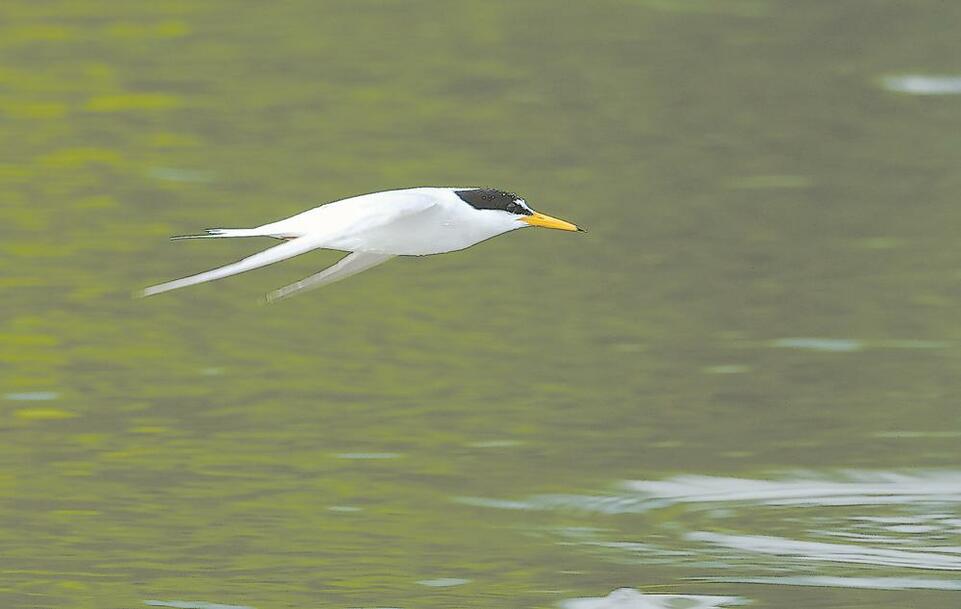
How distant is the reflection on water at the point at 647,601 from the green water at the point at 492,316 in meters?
0.15

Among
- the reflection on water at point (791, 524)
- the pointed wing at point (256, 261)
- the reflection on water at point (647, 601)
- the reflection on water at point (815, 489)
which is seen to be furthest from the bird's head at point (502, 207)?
the reflection on water at point (815, 489)

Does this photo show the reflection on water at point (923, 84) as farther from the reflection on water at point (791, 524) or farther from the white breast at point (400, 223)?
the white breast at point (400, 223)

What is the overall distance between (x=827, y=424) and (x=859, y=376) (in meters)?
0.80

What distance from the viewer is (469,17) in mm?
19688

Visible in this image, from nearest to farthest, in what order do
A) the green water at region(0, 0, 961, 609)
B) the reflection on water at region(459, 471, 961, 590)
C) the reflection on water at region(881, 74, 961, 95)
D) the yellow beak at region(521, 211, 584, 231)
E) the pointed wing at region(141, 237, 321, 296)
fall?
the pointed wing at region(141, 237, 321, 296) < the yellow beak at region(521, 211, 584, 231) < the reflection on water at region(459, 471, 961, 590) < the green water at region(0, 0, 961, 609) < the reflection on water at region(881, 74, 961, 95)

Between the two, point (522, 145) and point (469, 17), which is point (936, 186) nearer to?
point (522, 145)

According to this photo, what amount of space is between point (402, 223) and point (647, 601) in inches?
81.3

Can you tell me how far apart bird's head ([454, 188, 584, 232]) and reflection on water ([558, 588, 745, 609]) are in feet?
5.41

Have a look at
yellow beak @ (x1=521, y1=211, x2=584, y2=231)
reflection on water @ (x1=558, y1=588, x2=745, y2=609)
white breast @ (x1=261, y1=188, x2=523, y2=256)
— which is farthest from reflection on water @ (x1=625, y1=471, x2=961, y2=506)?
white breast @ (x1=261, y1=188, x2=523, y2=256)

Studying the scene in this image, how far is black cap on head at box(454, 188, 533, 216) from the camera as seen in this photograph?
8047 millimetres

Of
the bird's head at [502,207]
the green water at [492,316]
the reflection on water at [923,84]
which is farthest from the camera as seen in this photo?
the reflection on water at [923,84]

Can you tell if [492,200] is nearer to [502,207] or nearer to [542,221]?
[502,207]

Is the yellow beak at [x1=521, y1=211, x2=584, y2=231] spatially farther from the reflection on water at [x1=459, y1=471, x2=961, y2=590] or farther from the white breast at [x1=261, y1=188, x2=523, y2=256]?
the reflection on water at [x1=459, y1=471, x2=961, y2=590]

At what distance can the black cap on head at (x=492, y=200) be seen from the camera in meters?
8.05
